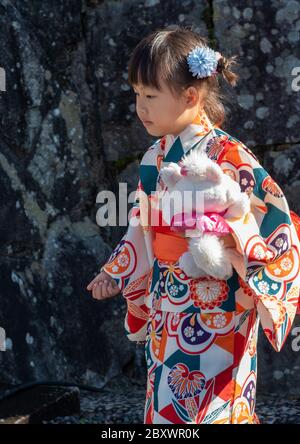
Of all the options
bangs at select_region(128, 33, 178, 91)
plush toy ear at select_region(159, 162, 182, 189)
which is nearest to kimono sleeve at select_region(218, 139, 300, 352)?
plush toy ear at select_region(159, 162, 182, 189)

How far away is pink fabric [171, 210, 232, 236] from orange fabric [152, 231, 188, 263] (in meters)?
0.04

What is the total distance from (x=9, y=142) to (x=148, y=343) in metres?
1.07

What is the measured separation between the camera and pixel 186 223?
8.60 feet

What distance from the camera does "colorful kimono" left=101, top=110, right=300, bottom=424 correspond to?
2.64 m

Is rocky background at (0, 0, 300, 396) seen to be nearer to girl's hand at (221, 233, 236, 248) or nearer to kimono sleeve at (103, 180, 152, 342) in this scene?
kimono sleeve at (103, 180, 152, 342)

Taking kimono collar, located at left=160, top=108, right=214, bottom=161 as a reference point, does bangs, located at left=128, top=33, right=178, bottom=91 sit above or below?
above

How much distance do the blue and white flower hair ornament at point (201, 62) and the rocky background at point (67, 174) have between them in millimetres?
754

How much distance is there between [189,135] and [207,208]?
23cm

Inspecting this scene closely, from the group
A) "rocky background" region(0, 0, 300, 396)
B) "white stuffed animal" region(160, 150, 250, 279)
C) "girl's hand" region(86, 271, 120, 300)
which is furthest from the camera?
"rocky background" region(0, 0, 300, 396)

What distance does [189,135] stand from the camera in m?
2.74

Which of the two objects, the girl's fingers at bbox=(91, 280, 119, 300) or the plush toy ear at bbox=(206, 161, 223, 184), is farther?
the girl's fingers at bbox=(91, 280, 119, 300)

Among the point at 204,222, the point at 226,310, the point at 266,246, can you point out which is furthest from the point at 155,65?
the point at 226,310

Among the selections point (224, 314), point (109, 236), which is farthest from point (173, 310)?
point (109, 236)

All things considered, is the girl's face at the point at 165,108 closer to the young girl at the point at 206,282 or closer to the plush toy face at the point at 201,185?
the young girl at the point at 206,282
